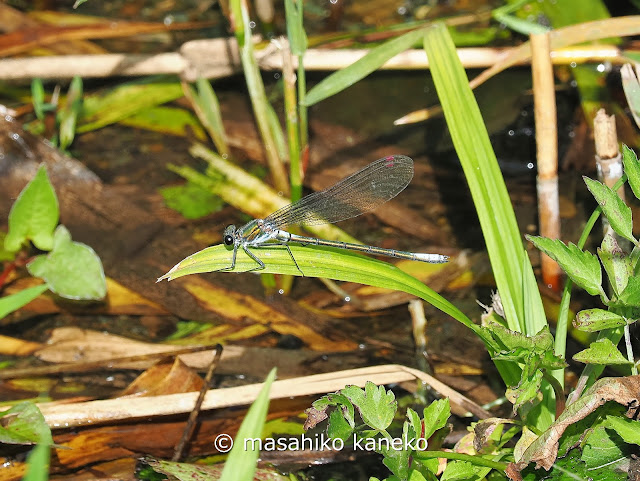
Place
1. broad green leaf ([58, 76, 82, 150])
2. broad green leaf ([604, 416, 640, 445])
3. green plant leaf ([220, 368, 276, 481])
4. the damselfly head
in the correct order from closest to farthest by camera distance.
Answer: green plant leaf ([220, 368, 276, 481]) < broad green leaf ([604, 416, 640, 445]) < the damselfly head < broad green leaf ([58, 76, 82, 150])

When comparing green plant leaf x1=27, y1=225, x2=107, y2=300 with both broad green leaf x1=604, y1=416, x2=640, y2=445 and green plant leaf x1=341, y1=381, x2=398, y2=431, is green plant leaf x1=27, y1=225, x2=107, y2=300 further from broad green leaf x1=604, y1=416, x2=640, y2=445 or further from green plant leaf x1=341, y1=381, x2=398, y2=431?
broad green leaf x1=604, y1=416, x2=640, y2=445

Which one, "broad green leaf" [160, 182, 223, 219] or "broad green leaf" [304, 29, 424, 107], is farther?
"broad green leaf" [160, 182, 223, 219]

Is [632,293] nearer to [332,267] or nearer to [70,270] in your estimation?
[332,267]

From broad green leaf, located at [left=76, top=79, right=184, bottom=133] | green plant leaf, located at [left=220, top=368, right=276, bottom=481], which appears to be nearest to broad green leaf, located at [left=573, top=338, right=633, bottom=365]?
green plant leaf, located at [left=220, top=368, right=276, bottom=481]

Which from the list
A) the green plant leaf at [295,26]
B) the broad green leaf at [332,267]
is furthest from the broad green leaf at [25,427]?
the green plant leaf at [295,26]

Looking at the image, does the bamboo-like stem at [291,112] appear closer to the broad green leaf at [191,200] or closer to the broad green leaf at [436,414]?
the broad green leaf at [191,200]

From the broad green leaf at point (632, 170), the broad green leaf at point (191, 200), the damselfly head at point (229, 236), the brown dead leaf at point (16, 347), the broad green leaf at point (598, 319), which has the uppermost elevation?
the broad green leaf at point (632, 170)

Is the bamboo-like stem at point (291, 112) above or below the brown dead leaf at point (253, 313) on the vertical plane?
above
